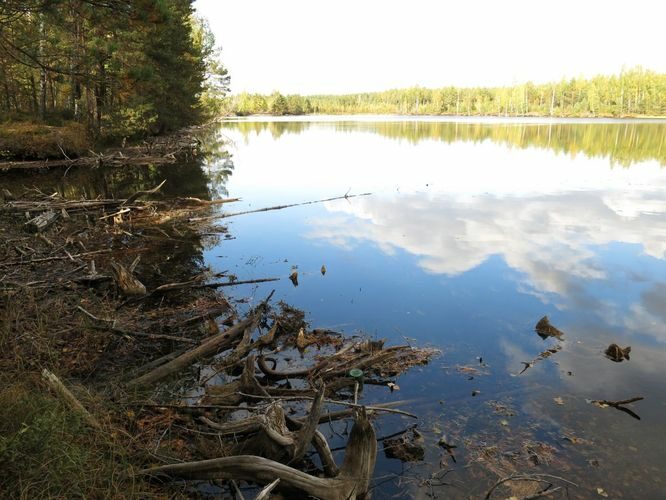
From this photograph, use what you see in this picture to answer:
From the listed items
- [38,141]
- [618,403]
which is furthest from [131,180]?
[618,403]

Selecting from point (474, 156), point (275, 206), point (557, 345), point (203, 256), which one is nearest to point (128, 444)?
point (557, 345)

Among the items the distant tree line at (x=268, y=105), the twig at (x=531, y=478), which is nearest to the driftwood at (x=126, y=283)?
the twig at (x=531, y=478)

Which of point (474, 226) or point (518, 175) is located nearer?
point (474, 226)

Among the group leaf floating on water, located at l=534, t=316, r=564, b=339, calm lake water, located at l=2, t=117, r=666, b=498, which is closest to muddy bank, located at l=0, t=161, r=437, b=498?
calm lake water, located at l=2, t=117, r=666, b=498

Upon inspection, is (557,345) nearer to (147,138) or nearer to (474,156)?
(474,156)

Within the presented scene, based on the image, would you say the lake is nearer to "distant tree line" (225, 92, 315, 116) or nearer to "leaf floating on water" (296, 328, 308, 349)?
"leaf floating on water" (296, 328, 308, 349)

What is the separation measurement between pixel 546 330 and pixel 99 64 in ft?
63.6

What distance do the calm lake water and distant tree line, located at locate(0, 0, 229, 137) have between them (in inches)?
218

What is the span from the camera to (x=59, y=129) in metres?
30.4

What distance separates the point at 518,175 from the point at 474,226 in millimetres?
13535

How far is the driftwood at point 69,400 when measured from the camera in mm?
4527

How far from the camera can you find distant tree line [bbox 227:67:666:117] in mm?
135250

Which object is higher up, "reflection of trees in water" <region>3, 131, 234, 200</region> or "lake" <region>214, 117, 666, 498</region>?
"reflection of trees in water" <region>3, 131, 234, 200</region>

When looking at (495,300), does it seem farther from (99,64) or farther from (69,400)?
(99,64)
